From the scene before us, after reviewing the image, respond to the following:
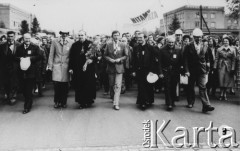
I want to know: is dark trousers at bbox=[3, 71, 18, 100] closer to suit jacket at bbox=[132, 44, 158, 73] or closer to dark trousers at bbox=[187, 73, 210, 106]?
suit jacket at bbox=[132, 44, 158, 73]

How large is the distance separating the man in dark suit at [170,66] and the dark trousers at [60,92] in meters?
2.75

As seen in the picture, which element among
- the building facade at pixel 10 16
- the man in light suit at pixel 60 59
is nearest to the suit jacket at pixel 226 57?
the man in light suit at pixel 60 59

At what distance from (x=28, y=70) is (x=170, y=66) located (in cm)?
392

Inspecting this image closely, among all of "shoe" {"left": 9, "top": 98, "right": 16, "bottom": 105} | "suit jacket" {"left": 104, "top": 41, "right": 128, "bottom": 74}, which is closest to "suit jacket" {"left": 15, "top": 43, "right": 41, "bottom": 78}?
"shoe" {"left": 9, "top": 98, "right": 16, "bottom": 105}

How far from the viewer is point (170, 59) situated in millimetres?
8914

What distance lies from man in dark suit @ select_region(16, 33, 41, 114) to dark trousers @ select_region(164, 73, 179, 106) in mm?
3616

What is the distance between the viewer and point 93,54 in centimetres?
870

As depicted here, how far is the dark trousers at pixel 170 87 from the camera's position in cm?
875

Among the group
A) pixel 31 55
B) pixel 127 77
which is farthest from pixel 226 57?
pixel 31 55

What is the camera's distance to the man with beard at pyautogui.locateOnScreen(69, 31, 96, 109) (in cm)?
863

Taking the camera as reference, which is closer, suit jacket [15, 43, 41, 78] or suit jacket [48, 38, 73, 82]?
suit jacket [15, 43, 41, 78]

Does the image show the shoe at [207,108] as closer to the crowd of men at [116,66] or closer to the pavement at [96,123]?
the crowd of men at [116,66]

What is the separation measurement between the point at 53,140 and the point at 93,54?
3.21 metres

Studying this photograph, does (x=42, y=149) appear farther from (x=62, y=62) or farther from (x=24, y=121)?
(x=62, y=62)
